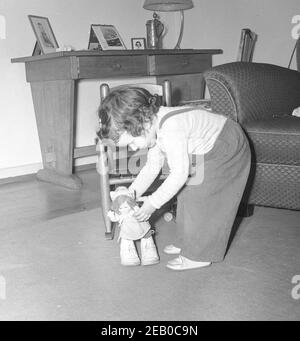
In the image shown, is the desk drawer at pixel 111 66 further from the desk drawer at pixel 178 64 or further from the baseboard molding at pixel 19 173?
the baseboard molding at pixel 19 173

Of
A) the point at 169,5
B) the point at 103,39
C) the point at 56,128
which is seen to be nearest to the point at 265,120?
the point at 56,128

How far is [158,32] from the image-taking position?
285cm

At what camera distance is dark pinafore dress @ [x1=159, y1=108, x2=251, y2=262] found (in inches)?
51.4

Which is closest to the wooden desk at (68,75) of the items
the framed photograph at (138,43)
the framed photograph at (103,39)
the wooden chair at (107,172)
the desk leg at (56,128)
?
the desk leg at (56,128)

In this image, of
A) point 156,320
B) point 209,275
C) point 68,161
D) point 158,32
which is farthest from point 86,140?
point 156,320

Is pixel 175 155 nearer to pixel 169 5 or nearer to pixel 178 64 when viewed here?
pixel 178 64

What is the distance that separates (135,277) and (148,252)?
124 mm

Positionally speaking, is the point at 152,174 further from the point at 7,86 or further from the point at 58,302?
the point at 7,86

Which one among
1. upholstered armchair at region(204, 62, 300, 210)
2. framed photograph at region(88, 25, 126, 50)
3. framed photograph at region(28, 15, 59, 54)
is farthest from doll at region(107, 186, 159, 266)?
framed photograph at region(88, 25, 126, 50)

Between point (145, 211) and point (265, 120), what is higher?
point (265, 120)

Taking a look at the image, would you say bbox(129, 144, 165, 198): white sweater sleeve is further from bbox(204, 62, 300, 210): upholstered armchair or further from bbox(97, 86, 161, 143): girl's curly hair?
bbox(204, 62, 300, 210): upholstered armchair

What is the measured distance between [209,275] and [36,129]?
6.00ft

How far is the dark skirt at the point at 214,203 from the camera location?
4.29 feet

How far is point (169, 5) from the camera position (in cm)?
291
